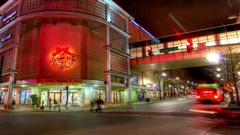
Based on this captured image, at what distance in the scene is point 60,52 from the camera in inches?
1300

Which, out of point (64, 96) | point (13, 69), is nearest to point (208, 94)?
point (64, 96)

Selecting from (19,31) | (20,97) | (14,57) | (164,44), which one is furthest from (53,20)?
(164,44)

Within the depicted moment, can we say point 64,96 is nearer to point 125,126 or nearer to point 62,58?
point 62,58

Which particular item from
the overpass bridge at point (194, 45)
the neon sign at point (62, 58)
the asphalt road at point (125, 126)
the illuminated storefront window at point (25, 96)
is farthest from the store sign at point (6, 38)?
the asphalt road at point (125, 126)

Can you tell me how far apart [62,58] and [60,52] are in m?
1.23

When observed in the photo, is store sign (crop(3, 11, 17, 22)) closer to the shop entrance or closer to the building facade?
the building facade

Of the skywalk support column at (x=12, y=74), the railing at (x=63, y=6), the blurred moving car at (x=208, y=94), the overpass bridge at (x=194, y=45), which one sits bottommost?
the blurred moving car at (x=208, y=94)

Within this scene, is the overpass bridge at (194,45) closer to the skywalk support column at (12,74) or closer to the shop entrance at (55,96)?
the shop entrance at (55,96)

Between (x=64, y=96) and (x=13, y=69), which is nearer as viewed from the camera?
(x=13, y=69)

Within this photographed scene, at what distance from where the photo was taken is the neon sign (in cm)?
3256

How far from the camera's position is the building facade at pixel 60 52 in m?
32.7

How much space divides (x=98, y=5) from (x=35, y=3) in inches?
487

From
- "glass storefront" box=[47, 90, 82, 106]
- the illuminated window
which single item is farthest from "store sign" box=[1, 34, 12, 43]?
the illuminated window

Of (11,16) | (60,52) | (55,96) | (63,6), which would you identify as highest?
(11,16)
